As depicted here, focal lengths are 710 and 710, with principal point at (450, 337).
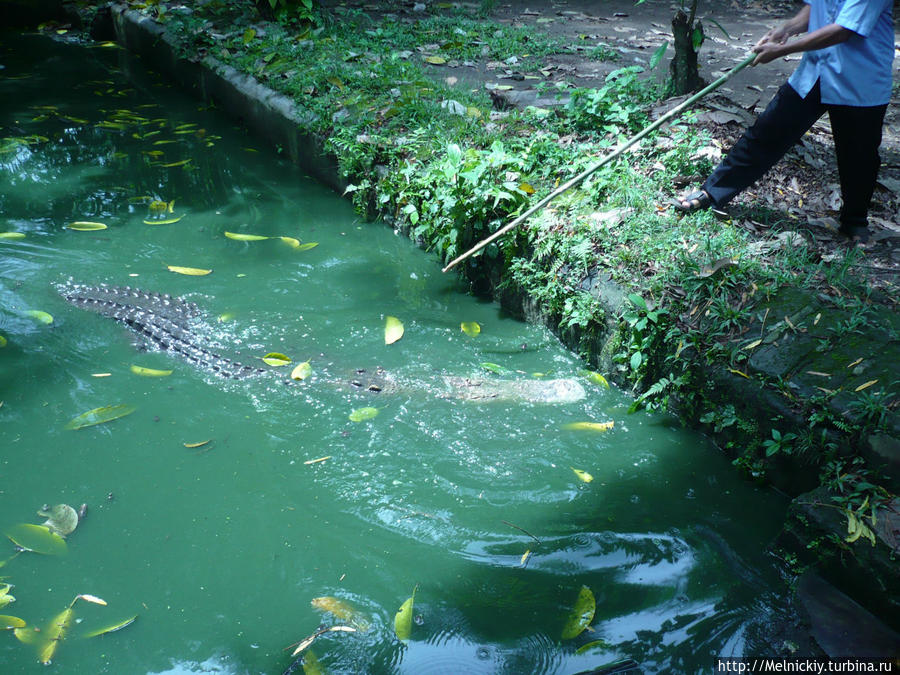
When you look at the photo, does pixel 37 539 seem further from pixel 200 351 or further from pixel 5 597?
pixel 200 351

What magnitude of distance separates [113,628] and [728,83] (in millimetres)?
5589

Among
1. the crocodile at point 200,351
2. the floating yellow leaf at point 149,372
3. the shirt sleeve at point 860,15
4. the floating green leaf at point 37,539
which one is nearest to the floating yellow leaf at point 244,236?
the crocodile at point 200,351

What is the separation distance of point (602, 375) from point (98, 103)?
5.43 meters

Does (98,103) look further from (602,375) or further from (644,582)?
(644,582)

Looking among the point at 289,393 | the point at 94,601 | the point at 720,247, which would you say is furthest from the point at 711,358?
the point at 94,601

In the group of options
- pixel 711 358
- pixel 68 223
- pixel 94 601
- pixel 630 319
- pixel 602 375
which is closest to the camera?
pixel 94 601

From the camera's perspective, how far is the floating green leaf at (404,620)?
224 cm

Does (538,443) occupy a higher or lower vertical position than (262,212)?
lower

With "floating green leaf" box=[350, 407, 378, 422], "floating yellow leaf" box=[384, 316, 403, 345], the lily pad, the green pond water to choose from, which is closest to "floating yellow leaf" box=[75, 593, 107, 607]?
the green pond water

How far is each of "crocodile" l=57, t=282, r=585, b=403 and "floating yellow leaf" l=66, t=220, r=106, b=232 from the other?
0.72 metres

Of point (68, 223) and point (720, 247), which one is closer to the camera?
point (720, 247)

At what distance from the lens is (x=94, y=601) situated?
2287 millimetres

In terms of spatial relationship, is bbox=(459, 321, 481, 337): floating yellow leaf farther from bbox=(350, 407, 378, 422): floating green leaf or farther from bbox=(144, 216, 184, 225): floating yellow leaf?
bbox=(144, 216, 184, 225): floating yellow leaf

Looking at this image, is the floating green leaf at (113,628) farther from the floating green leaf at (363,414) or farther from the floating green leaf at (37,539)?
the floating green leaf at (363,414)
